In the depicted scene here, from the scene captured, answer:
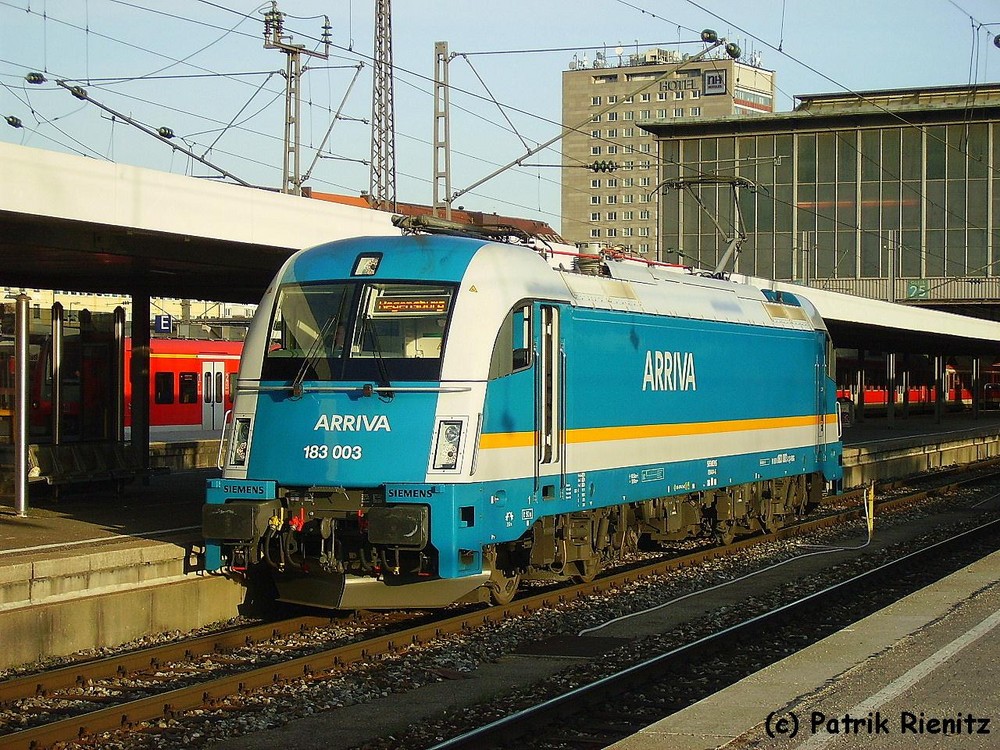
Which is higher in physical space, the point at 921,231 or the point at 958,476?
the point at 921,231

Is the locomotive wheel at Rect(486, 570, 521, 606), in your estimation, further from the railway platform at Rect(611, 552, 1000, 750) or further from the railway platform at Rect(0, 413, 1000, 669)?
the railway platform at Rect(611, 552, 1000, 750)

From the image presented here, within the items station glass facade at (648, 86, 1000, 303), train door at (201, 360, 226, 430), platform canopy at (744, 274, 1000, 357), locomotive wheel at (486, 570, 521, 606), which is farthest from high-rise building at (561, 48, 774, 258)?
locomotive wheel at (486, 570, 521, 606)

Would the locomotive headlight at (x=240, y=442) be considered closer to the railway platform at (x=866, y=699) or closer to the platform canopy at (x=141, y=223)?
the platform canopy at (x=141, y=223)

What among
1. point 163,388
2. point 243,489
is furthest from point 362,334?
point 163,388

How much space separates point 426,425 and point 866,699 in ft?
15.8

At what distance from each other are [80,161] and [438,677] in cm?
689

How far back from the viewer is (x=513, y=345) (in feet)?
42.0

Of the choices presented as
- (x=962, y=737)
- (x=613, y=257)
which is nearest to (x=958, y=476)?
(x=613, y=257)

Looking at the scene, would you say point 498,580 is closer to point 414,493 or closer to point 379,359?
point 414,493

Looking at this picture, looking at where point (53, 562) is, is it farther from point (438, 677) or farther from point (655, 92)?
point (655, 92)

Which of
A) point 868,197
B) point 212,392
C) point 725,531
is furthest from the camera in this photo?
point 868,197

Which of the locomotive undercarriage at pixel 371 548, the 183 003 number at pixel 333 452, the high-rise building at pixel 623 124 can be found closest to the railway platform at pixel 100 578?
the locomotive undercarriage at pixel 371 548

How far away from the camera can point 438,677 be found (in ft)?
36.1

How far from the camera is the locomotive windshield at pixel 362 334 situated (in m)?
12.2
